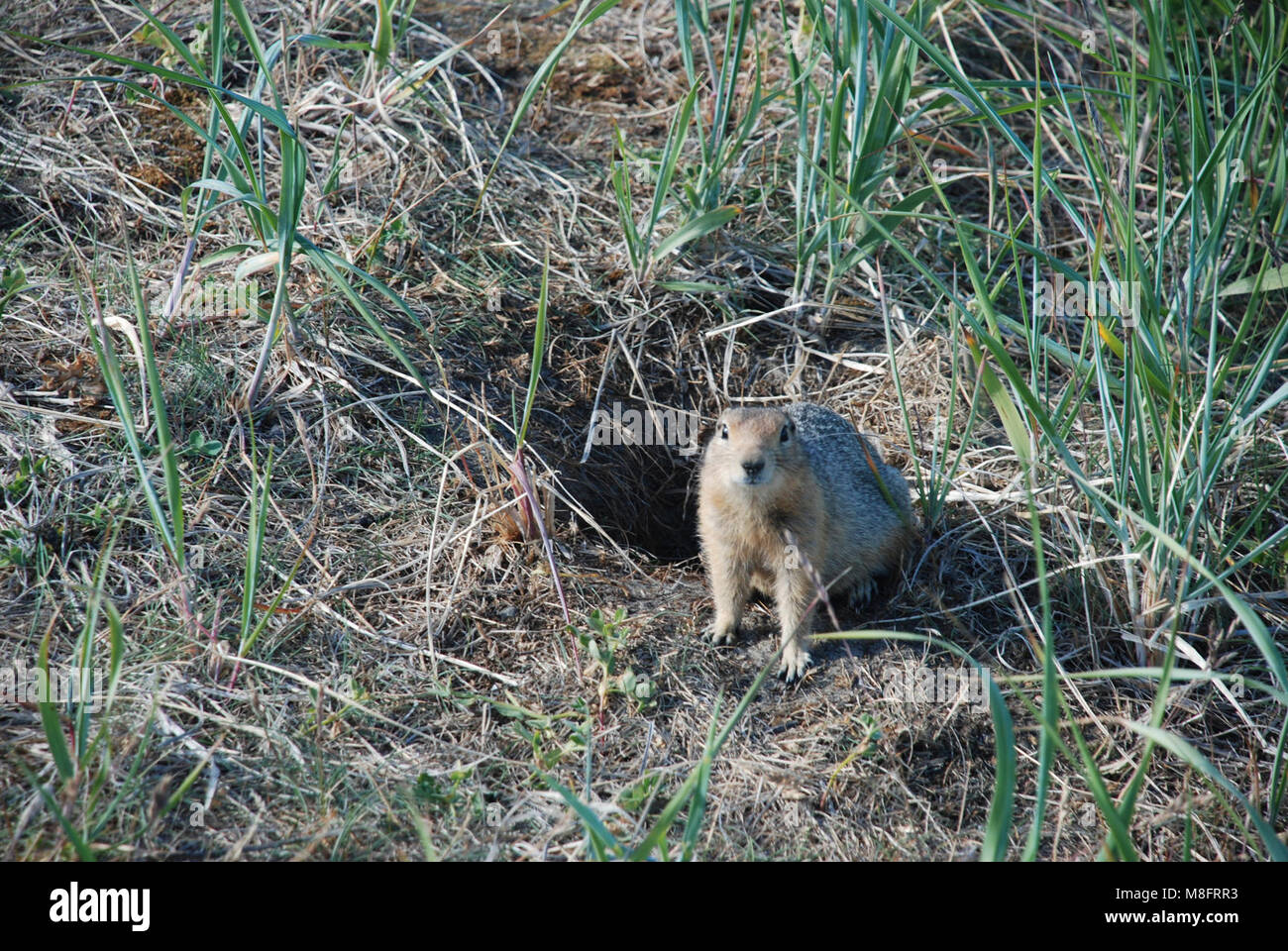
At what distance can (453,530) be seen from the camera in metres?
4.09

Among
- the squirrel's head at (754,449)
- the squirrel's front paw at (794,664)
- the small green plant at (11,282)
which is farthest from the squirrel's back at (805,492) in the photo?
the small green plant at (11,282)

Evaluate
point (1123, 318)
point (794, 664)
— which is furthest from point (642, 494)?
point (1123, 318)

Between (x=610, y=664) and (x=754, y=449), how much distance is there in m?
0.97

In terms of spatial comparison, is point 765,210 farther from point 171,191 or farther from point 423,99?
point 171,191

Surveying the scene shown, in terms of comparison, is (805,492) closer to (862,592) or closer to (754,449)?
(754,449)

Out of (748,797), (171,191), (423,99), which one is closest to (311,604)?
(748,797)

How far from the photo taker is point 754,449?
3.61 meters

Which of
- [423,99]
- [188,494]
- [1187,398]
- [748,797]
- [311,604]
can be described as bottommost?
[748,797]

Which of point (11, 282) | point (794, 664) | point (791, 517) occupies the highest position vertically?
point (11, 282)

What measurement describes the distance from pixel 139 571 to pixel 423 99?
3146 millimetres

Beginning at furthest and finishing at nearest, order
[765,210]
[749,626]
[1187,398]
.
A: [765,210]
[749,626]
[1187,398]

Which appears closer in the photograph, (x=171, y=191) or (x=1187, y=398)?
(x=1187, y=398)

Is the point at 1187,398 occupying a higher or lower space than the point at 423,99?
lower

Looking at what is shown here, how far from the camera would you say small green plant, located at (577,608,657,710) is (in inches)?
142
